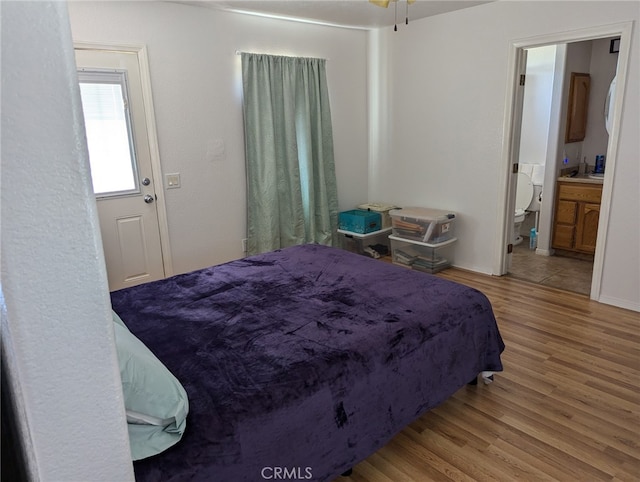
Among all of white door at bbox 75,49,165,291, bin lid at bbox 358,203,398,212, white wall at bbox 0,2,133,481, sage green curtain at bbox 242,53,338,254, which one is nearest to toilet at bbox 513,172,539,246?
bin lid at bbox 358,203,398,212

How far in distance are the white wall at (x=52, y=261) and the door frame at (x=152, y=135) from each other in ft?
9.82

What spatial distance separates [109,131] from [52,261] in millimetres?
3034

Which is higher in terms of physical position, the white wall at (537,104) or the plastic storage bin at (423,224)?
the white wall at (537,104)

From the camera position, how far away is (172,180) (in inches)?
149

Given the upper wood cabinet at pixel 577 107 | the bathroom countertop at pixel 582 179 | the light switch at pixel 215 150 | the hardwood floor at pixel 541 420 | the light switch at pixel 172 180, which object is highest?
the upper wood cabinet at pixel 577 107

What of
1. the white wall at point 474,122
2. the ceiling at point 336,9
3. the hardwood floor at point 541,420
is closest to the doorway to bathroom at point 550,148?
the white wall at point 474,122

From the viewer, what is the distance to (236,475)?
4.70 ft

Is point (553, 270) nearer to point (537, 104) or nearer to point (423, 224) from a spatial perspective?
point (423, 224)

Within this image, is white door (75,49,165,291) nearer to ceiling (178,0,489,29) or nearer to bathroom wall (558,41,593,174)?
ceiling (178,0,489,29)

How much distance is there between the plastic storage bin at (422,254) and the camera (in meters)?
4.51

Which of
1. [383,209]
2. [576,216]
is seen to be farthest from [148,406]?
[576,216]

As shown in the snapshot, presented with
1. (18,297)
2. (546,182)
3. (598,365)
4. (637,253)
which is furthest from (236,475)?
(546,182)

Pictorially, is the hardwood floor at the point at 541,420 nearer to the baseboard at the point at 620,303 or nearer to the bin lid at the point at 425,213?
the baseboard at the point at 620,303

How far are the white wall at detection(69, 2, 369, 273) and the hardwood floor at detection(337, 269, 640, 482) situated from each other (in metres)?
2.59
